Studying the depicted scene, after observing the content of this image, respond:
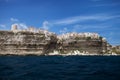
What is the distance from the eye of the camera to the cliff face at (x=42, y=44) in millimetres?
142875

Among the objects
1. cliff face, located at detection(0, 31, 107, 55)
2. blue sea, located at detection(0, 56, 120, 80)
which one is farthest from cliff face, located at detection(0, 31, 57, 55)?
blue sea, located at detection(0, 56, 120, 80)

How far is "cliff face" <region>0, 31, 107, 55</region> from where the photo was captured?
143 m

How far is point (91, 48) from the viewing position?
159m

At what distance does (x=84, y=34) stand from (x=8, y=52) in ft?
194

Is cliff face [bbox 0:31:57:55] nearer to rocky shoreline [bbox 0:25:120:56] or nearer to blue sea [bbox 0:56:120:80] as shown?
rocky shoreline [bbox 0:25:120:56]

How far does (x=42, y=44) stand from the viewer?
147125mm

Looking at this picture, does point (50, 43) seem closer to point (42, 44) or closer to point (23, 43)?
point (42, 44)

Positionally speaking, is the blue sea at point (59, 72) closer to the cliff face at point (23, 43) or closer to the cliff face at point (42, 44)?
the cliff face at point (23, 43)

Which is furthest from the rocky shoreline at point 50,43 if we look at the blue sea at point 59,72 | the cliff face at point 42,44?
the blue sea at point 59,72

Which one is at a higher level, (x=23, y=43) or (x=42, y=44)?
(x=23, y=43)

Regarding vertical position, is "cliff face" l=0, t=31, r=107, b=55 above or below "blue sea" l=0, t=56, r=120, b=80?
above

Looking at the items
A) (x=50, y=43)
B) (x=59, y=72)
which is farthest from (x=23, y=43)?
(x=59, y=72)

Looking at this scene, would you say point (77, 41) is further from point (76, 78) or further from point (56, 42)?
point (76, 78)

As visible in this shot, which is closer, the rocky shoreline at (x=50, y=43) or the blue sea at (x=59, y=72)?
the blue sea at (x=59, y=72)
